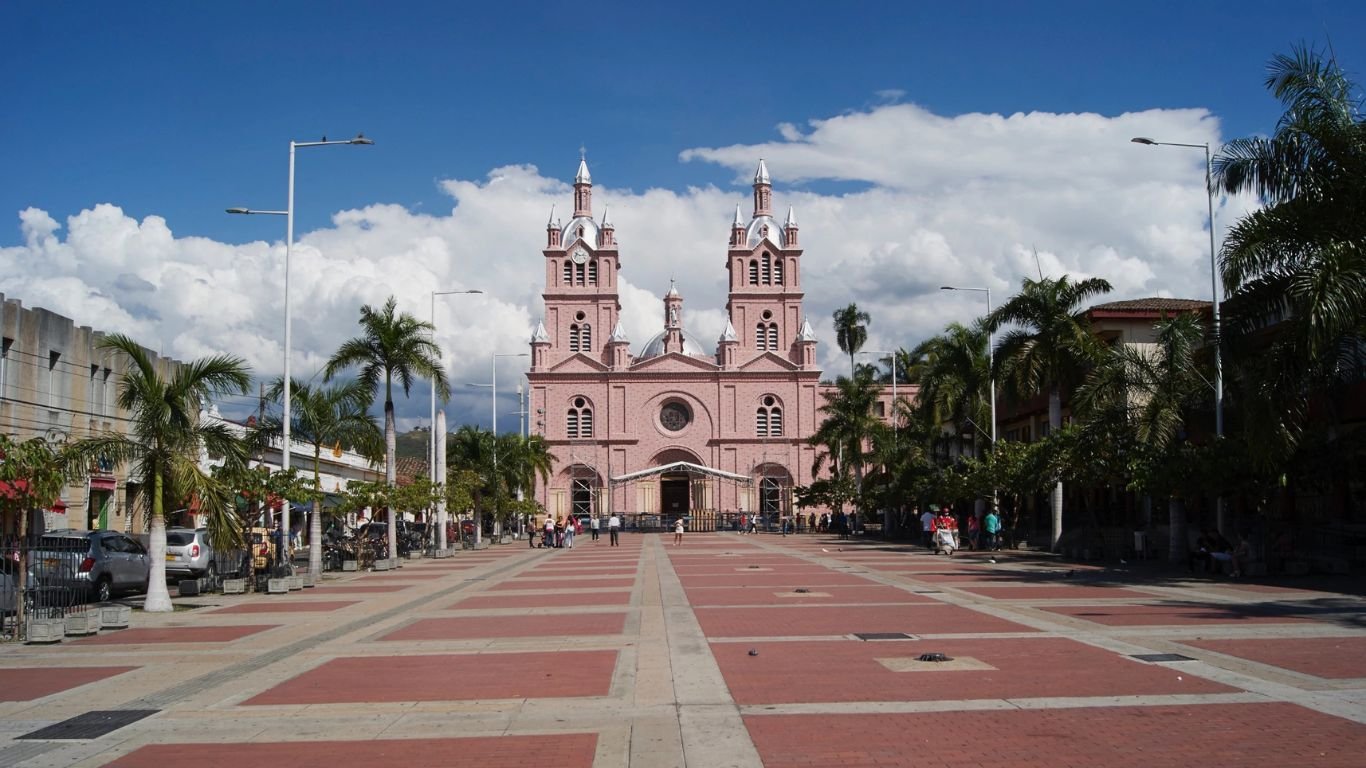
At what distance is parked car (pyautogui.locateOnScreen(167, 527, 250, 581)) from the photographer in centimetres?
2505

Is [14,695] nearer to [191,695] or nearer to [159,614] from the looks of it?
[191,695]

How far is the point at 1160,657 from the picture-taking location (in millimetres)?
12039

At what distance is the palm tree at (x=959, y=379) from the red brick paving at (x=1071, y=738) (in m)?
→ 33.1

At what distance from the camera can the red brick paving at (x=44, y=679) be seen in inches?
436

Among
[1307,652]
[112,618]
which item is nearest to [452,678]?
[112,618]

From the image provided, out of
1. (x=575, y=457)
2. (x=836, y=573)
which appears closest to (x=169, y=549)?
(x=836, y=573)

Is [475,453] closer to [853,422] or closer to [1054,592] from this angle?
[853,422]

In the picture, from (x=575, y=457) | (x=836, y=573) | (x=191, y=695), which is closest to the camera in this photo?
(x=191, y=695)

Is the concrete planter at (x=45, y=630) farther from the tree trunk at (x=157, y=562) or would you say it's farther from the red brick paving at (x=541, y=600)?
the red brick paving at (x=541, y=600)

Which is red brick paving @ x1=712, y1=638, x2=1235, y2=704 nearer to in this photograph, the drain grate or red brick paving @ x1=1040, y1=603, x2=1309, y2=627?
red brick paving @ x1=1040, y1=603, x2=1309, y2=627

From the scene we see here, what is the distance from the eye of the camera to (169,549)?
25.1m

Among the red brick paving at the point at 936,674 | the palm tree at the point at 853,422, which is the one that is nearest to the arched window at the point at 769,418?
the palm tree at the point at 853,422

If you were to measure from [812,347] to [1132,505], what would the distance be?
45.1 metres

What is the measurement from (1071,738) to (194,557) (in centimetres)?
2157
